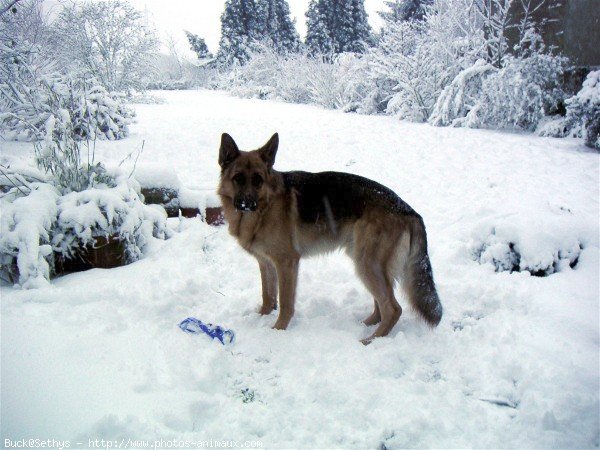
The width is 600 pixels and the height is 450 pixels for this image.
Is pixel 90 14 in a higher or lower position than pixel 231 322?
higher

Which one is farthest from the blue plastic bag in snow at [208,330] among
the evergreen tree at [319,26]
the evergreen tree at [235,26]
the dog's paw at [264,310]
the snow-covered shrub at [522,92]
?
the evergreen tree at [235,26]

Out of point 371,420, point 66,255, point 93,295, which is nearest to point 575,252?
point 371,420

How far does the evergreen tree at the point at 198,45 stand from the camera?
157ft

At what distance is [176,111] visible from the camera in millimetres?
16797

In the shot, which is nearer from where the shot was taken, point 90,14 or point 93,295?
A: point 93,295

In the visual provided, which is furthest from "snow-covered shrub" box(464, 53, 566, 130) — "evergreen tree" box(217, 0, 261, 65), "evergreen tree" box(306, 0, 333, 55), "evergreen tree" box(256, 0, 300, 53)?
"evergreen tree" box(217, 0, 261, 65)

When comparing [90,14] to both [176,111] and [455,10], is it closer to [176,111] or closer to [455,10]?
[176,111]

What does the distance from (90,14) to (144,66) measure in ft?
9.43

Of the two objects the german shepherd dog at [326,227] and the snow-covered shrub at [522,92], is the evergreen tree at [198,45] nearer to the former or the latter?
the snow-covered shrub at [522,92]

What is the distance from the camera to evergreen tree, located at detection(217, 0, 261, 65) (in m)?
41.9

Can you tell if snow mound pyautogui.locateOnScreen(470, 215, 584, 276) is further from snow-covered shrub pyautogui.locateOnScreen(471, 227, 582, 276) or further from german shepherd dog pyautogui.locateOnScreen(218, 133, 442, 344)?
german shepherd dog pyautogui.locateOnScreen(218, 133, 442, 344)

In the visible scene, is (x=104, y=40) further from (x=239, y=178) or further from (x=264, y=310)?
(x=264, y=310)

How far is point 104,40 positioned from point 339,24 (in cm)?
3034

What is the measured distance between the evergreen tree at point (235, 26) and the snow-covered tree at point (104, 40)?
25.8m
